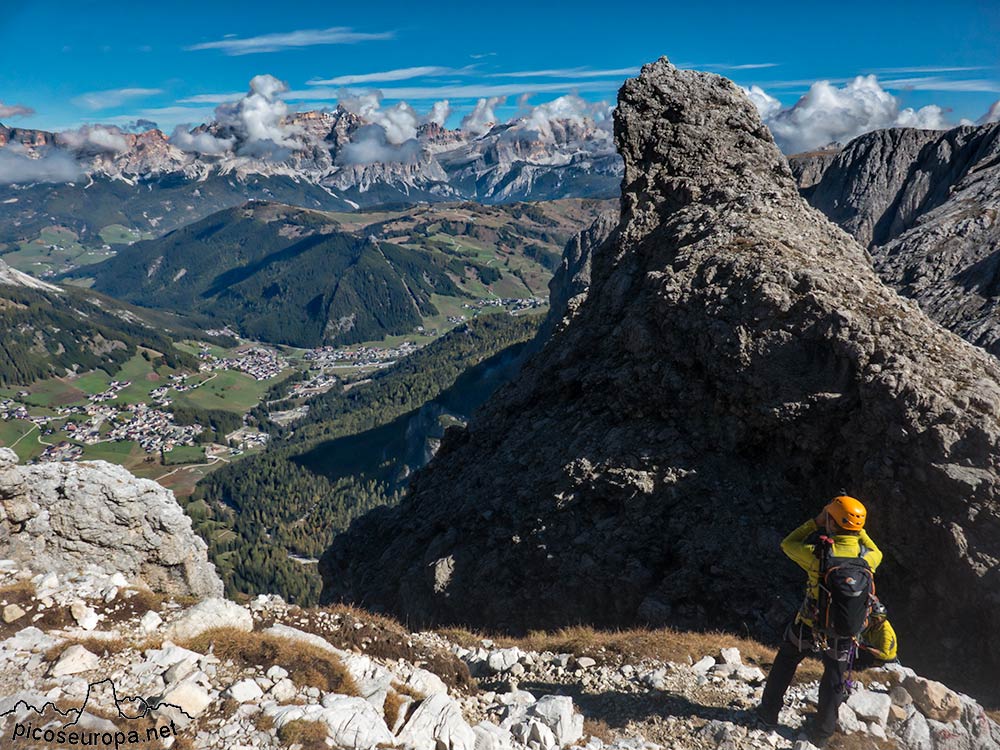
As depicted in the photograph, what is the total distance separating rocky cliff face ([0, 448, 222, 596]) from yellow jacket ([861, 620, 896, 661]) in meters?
19.9

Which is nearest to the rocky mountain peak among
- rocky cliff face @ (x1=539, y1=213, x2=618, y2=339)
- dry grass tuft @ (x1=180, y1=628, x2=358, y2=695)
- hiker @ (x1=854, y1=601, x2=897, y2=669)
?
hiker @ (x1=854, y1=601, x2=897, y2=669)

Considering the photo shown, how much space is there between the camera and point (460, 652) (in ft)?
58.5

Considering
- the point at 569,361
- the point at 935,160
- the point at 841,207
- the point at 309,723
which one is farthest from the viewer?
the point at 841,207

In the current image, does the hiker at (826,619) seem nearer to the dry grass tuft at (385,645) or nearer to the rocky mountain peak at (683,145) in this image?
the dry grass tuft at (385,645)

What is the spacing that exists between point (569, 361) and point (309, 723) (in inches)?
872

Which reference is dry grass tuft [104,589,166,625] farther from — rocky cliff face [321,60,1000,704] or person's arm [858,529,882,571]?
person's arm [858,529,882,571]

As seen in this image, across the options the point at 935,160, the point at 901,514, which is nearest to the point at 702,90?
the point at 901,514

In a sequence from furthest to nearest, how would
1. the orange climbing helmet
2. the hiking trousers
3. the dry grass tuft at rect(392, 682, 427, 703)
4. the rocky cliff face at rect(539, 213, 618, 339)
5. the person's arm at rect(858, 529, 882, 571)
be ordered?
1. the rocky cliff face at rect(539, 213, 618, 339)
2. the dry grass tuft at rect(392, 682, 427, 703)
3. the hiking trousers
4. the person's arm at rect(858, 529, 882, 571)
5. the orange climbing helmet

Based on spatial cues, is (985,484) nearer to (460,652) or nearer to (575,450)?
(575,450)

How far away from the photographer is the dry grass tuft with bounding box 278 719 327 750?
1049 cm

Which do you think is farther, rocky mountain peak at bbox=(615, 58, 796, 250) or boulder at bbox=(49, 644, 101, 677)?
rocky mountain peak at bbox=(615, 58, 796, 250)

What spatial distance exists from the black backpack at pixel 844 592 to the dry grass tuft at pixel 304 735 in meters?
9.70

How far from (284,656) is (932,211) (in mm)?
83003

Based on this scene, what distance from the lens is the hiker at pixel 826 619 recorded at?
469 inches
